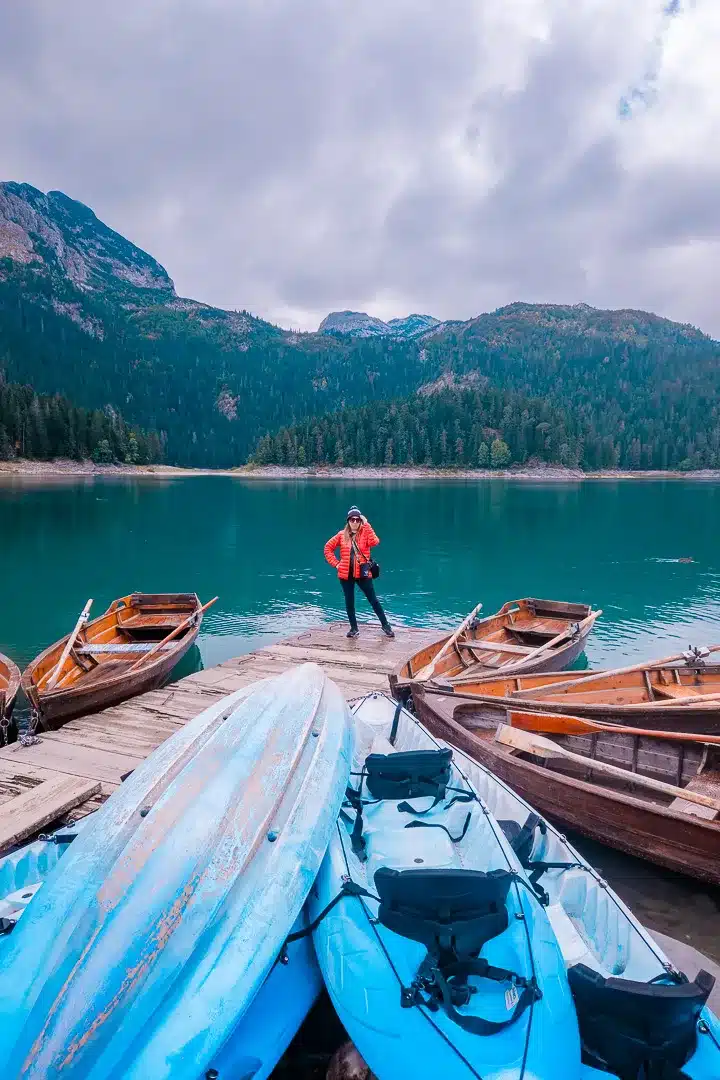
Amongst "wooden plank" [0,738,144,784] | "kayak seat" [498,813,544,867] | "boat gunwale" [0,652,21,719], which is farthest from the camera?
"boat gunwale" [0,652,21,719]

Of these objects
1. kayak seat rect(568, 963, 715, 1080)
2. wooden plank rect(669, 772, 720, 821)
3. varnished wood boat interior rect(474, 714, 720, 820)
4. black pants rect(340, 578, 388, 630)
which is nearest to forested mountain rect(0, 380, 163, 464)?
black pants rect(340, 578, 388, 630)

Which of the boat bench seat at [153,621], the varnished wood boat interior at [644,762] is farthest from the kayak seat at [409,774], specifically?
the boat bench seat at [153,621]

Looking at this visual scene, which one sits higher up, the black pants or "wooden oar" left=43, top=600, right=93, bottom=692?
the black pants

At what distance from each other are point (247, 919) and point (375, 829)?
1.64 meters

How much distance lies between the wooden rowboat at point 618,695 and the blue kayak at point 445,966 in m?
3.51

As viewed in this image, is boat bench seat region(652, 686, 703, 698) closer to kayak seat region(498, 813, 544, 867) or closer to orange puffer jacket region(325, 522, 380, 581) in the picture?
kayak seat region(498, 813, 544, 867)

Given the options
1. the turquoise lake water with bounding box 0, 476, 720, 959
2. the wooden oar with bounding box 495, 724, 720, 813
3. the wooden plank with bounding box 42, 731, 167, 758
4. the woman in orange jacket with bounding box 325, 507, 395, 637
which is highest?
the woman in orange jacket with bounding box 325, 507, 395, 637

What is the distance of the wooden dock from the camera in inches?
246

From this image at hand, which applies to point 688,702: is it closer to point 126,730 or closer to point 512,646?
point 512,646

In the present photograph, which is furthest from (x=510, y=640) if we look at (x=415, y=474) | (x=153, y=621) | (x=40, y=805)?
(x=415, y=474)

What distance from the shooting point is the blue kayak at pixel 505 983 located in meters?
3.10

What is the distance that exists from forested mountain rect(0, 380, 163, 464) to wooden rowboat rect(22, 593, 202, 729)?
118m

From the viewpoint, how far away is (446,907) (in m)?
3.51

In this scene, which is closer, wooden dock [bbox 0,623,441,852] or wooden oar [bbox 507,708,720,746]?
wooden dock [bbox 0,623,441,852]
